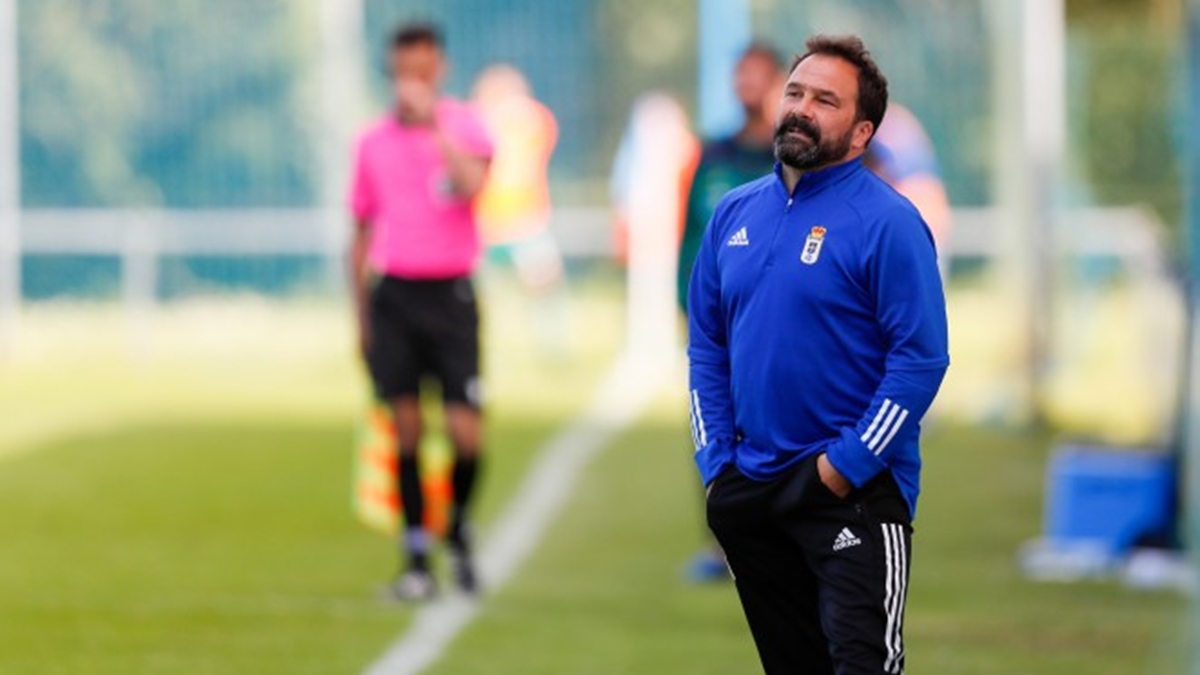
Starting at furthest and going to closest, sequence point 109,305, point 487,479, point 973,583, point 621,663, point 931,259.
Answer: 1. point 109,305
2. point 487,479
3. point 973,583
4. point 621,663
5. point 931,259

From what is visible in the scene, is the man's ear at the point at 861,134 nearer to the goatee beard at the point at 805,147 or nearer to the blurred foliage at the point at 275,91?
the goatee beard at the point at 805,147

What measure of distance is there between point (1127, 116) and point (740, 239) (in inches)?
872

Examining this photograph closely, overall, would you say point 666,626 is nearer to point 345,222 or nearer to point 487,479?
point 487,479

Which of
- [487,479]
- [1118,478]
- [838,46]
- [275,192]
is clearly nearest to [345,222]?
[275,192]

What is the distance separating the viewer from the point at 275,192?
2744 centimetres

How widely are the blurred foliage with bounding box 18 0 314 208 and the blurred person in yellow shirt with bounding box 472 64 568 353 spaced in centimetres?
196

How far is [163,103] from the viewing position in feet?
90.4

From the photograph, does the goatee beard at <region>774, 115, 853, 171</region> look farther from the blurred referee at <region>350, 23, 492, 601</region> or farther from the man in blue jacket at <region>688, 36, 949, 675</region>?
the blurred referee at <region>350, 23, 492, 601</region>

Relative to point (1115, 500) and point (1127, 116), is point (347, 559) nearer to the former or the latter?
point (1115, 500)

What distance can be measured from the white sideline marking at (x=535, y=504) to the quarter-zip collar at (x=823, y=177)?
3.93m

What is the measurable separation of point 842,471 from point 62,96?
21.1m

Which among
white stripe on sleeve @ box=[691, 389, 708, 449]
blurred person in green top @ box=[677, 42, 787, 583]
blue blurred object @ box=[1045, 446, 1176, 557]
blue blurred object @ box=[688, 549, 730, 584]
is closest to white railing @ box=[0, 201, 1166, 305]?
blue blurred object @ box=[1045, 446, 1176, 557]

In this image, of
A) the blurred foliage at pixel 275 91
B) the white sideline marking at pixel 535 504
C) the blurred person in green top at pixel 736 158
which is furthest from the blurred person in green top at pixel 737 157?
the blurred foliage at pixel 275 91

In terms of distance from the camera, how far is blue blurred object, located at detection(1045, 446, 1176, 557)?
1422 centimetres
